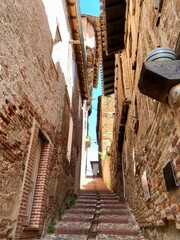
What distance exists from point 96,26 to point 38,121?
1248 cm

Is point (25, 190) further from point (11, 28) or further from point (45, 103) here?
point (11, 28)

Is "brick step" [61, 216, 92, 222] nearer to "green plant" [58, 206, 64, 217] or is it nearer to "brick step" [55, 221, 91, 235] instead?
"green plant" [58, 206, 64, 217]

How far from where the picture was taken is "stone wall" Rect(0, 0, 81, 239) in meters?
3.62

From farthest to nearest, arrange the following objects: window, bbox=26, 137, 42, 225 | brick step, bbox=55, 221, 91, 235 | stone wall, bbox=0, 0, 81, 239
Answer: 1. brick step, bbox=55, 221, 91, 235
2. window, bbox=26, 137, 42, 225
3. stone wall, bbox=0, 0, 81, 239

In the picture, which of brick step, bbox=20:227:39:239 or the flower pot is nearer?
the flower pot

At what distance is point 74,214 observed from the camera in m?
7.59

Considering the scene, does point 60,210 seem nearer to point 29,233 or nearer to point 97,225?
point 97,225

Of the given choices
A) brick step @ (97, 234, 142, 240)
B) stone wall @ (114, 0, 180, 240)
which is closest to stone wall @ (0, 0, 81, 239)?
brick step @ (97, 234, 142, 240)

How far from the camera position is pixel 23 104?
4301 mm

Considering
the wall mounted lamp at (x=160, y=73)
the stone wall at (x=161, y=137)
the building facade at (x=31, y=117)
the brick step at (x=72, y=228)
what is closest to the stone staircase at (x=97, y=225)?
the brick step at (x=72, y=228)

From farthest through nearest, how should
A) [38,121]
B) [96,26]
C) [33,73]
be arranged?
[96,26] < [38,121] < [33,73]

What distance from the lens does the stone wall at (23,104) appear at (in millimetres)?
3619

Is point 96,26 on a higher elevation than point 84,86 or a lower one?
higher

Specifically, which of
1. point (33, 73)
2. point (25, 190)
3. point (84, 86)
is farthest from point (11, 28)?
point (84, 86)
